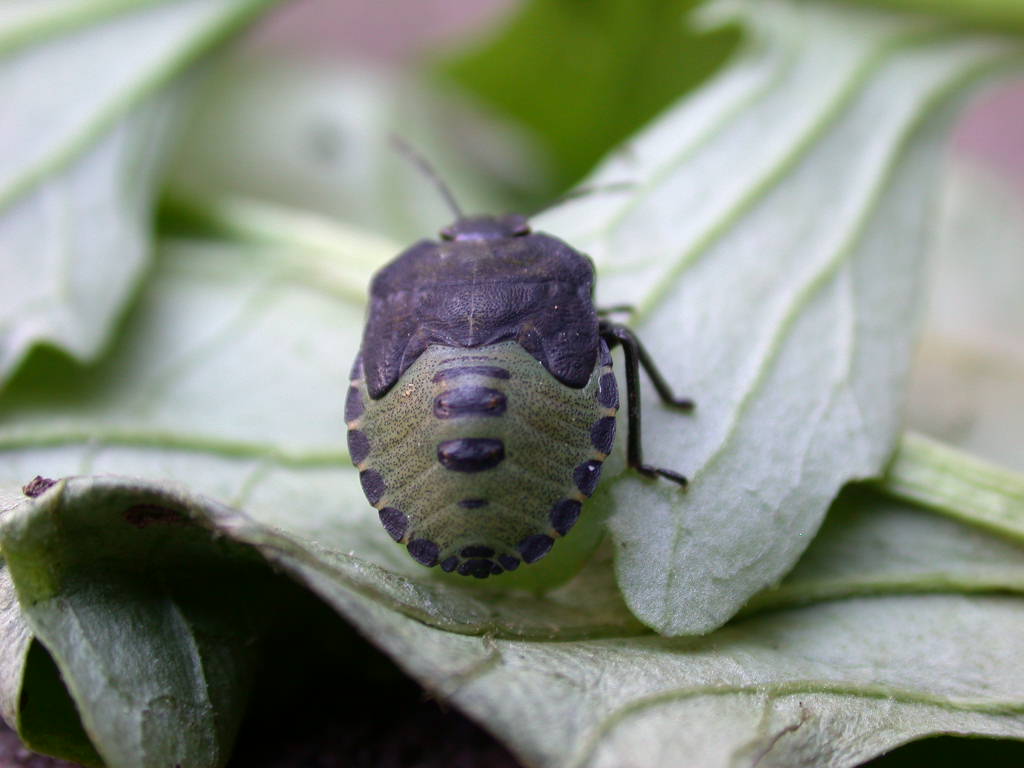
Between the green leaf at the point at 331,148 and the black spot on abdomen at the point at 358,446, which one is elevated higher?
the black spot on abdomen at the point at 358,446

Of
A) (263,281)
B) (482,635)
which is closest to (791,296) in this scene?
(482,635)

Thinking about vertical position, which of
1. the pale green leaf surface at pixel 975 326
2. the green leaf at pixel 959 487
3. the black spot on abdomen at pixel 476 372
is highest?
the black spot on abdomen at pixel 476 372

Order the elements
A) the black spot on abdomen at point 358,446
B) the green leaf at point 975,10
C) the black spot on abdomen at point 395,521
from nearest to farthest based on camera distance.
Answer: the black spot on abdomen at point 395,521
the black spot on abdomen at point 358,446
the green leaf at point 975,10

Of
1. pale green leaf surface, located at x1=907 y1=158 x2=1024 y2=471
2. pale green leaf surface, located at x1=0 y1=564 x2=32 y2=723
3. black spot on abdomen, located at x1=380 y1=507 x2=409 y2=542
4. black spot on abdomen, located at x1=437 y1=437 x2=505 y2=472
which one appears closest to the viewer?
pale green leaf surface, located at x1=0 y1=564 x2=32 y2=723

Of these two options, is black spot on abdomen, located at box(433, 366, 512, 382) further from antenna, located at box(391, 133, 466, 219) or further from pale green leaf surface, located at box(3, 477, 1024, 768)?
antenna, located at box(391, 133, 466, 219)

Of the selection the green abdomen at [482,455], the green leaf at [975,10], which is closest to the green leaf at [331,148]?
the green leaf at [975,10]

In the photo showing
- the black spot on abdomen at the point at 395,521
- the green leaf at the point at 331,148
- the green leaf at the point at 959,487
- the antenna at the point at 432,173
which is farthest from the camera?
the green leaf at the point at 331,148

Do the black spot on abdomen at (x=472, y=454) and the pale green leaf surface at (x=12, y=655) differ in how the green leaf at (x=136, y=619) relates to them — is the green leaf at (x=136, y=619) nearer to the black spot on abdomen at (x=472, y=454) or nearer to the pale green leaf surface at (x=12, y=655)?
the pale green leaf surface at (x=12, y=655)

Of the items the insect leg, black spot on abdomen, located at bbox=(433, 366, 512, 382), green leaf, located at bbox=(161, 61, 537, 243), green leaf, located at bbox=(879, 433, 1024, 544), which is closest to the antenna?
green leaf, located at bbox=(161, 61, 537, 243)
